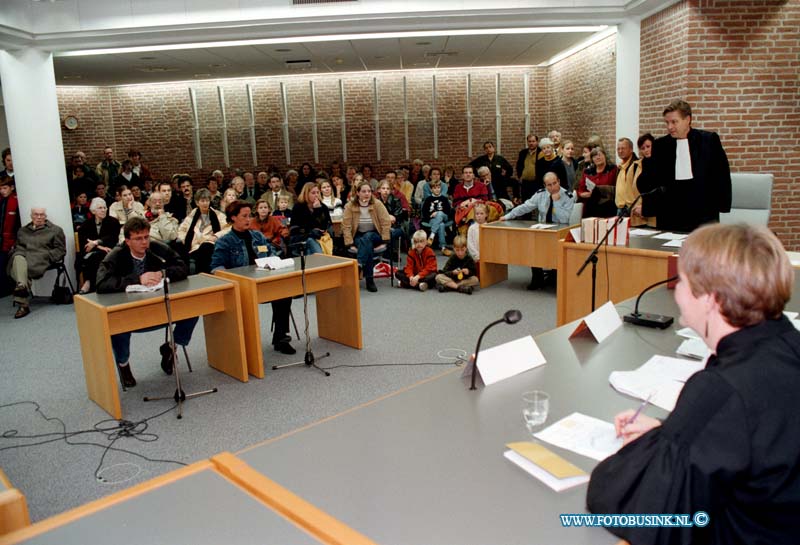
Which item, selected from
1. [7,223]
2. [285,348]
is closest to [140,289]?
[285,348]

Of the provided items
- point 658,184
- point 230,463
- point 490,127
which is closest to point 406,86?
point 490,127

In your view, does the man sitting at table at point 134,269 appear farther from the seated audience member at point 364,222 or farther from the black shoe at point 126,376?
the seated audience member at point 364,222

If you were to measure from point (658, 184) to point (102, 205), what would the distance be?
647 centimetres

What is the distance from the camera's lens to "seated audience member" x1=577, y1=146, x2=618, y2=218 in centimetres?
713

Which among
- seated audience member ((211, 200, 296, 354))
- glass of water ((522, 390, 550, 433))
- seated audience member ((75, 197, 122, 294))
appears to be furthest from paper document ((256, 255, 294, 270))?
seated audience member ((75, 197, 122, 294))

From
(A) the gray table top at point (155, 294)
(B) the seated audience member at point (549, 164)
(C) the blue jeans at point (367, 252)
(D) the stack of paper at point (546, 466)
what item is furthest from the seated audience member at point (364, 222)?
(D) the stack of paper at point (546, 466)

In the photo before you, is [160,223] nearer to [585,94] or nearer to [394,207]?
[394,207]

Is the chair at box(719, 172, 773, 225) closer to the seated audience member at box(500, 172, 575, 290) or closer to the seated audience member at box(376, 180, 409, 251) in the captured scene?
the seated audience member at box(500, 172, 575, 290)

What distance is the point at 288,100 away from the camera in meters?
12.9

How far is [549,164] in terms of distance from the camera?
9.77m

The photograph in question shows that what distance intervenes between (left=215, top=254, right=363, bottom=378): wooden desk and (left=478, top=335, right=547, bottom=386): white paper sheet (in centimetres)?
272

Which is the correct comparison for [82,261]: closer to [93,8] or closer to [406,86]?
[93,8]

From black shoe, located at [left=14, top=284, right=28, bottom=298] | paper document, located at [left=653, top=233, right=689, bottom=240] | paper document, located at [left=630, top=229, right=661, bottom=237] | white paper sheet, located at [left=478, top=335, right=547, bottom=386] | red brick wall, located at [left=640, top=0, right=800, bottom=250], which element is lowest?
black shoe, located at [left=14, top=284, right=28, bottom=298]

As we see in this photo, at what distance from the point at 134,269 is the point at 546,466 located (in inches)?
149
